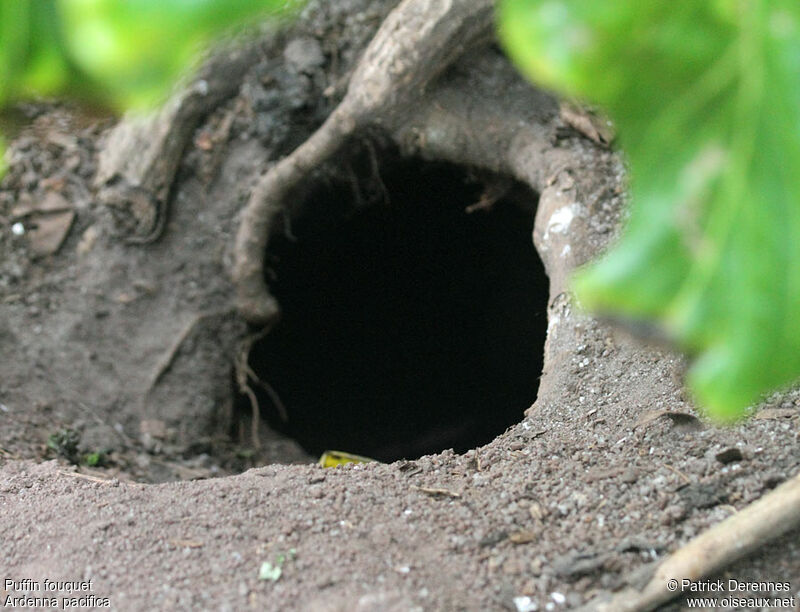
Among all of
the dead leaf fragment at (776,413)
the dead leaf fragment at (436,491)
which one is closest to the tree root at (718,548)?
the dead leaf fragment at (776,413)

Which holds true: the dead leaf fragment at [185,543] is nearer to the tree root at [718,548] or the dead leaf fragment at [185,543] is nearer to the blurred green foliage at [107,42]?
the tree root at [718,548]

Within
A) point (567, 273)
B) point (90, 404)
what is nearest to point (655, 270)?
point (567, 273)

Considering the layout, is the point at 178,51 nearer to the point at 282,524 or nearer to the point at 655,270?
the point at 655,270

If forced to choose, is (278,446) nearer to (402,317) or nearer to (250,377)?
(250,377)

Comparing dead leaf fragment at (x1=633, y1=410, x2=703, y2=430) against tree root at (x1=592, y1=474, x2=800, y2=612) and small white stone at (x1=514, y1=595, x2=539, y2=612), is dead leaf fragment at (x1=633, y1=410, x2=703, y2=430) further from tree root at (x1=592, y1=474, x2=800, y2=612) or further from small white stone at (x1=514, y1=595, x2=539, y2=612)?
small white stone at (x1=514, y1=595, x2=539, y2=612)

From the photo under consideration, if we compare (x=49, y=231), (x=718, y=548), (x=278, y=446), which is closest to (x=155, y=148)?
(x=49, y=231)

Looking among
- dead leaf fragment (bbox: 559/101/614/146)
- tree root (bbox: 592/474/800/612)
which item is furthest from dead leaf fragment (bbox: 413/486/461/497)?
dead leaf fragment (bbox: 559/101/614/146)
